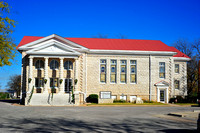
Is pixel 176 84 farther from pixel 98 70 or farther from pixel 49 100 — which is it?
A: pixel 49 100

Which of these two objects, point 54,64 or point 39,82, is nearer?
point 39,82

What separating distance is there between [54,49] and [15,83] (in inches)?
2449

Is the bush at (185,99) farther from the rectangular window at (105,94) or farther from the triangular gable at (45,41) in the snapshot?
the triangular gable at (45,41)

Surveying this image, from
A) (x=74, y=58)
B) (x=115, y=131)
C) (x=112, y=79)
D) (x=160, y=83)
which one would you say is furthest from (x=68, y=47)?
(x=115, y=131)

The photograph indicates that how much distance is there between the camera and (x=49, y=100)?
32250mm

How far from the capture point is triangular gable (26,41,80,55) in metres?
33.9

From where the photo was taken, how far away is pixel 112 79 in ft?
125

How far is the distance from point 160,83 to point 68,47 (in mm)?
15048

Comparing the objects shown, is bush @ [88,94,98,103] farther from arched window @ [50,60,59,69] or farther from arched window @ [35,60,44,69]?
arched window @ [35,60,44,69]

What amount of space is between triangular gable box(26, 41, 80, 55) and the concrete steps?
18.4 ft

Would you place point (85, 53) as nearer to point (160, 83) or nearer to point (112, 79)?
point (112, 79)

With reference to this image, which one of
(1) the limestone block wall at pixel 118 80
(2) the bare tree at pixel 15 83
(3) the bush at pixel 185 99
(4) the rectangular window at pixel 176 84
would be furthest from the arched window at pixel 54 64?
(2) the bare tree at pixel 15 83

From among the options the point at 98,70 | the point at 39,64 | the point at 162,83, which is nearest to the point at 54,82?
the point at 39,64

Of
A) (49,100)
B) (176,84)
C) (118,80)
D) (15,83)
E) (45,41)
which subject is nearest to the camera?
(49,100)
